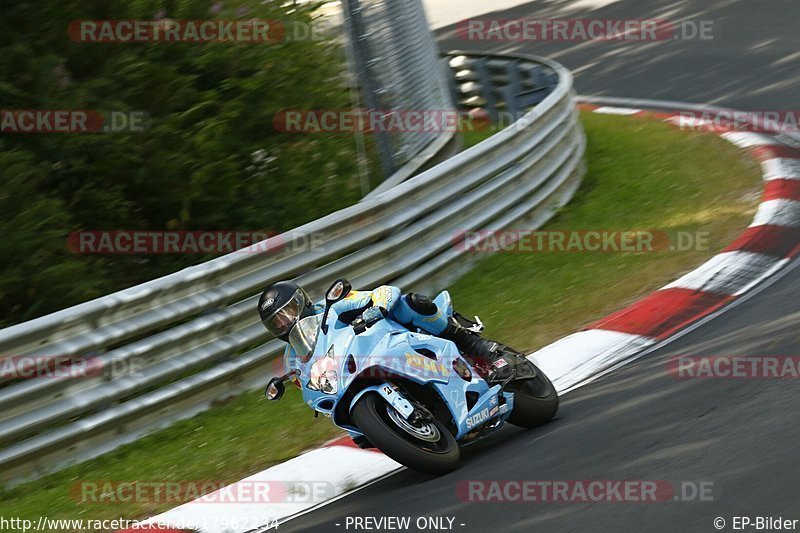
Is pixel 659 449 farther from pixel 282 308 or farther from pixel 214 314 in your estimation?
pixel 214 314

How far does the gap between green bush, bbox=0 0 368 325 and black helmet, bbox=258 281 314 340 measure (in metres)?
3.17

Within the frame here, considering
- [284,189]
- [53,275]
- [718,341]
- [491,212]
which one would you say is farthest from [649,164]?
[53,275]

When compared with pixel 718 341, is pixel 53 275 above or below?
above

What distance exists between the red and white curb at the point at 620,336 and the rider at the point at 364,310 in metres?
0.68

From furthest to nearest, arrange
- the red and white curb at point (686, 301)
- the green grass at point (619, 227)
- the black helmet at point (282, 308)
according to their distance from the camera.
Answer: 1. the green grass at point (619, 227)
2. the red and white curb at point (686, 301)
3. the black helmet at point (282, 308)

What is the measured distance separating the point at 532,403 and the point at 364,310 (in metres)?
1.04

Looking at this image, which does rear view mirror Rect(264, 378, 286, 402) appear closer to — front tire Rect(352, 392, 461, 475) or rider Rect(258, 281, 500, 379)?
rider Rect(258, 281, 500, 379)

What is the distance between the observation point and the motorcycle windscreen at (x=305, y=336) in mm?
5828

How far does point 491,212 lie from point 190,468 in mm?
4373

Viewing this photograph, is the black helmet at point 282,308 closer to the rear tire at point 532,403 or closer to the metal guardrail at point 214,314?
the rear tire at point 532,403

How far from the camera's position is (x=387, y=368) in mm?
5582

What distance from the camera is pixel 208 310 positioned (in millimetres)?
7652

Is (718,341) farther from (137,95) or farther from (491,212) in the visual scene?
(137,95)

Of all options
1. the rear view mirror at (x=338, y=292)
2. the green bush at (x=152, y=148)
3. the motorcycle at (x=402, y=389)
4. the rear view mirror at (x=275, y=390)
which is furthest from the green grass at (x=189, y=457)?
the green bush at (x=152, y=148)
